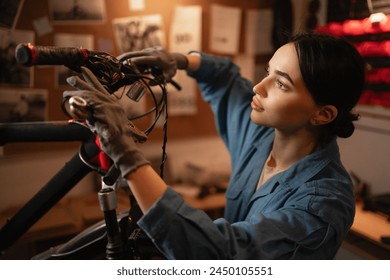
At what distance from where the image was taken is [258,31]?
1821 mm

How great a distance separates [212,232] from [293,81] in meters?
0.34

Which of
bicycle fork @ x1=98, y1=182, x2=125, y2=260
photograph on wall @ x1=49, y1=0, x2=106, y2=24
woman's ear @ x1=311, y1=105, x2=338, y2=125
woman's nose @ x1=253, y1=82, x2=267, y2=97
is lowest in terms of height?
bicycle fork @ x1=98, y1=182, x2=125, y2=260

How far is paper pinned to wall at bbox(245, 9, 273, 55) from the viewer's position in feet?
5.92

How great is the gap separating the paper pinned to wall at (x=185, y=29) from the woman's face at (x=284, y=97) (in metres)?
0.97

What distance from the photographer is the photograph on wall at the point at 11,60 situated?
52.3 inches

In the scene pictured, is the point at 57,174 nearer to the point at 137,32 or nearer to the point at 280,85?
the point at 280,85

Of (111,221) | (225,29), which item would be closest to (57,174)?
(111,221)

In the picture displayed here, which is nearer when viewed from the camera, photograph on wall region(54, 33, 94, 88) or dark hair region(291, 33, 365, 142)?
dark hair region(291, 33, 365, 142)

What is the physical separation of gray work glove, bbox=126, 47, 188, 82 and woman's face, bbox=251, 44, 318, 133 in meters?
0.29

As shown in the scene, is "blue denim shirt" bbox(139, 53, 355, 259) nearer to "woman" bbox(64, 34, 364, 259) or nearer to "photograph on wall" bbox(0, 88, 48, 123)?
"woman" bbox(64, 34, 364, 259)

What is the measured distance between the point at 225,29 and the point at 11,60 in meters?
0.94

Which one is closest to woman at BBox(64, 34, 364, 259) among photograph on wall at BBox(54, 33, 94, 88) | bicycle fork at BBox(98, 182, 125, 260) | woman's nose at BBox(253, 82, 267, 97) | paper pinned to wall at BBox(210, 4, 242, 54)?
woman's nose at BBox(253, 82, 267, 97)

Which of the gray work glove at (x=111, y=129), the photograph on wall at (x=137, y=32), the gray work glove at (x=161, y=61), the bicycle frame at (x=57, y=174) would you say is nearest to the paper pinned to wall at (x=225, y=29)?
the photograph on wall at (x=137, y=32)
